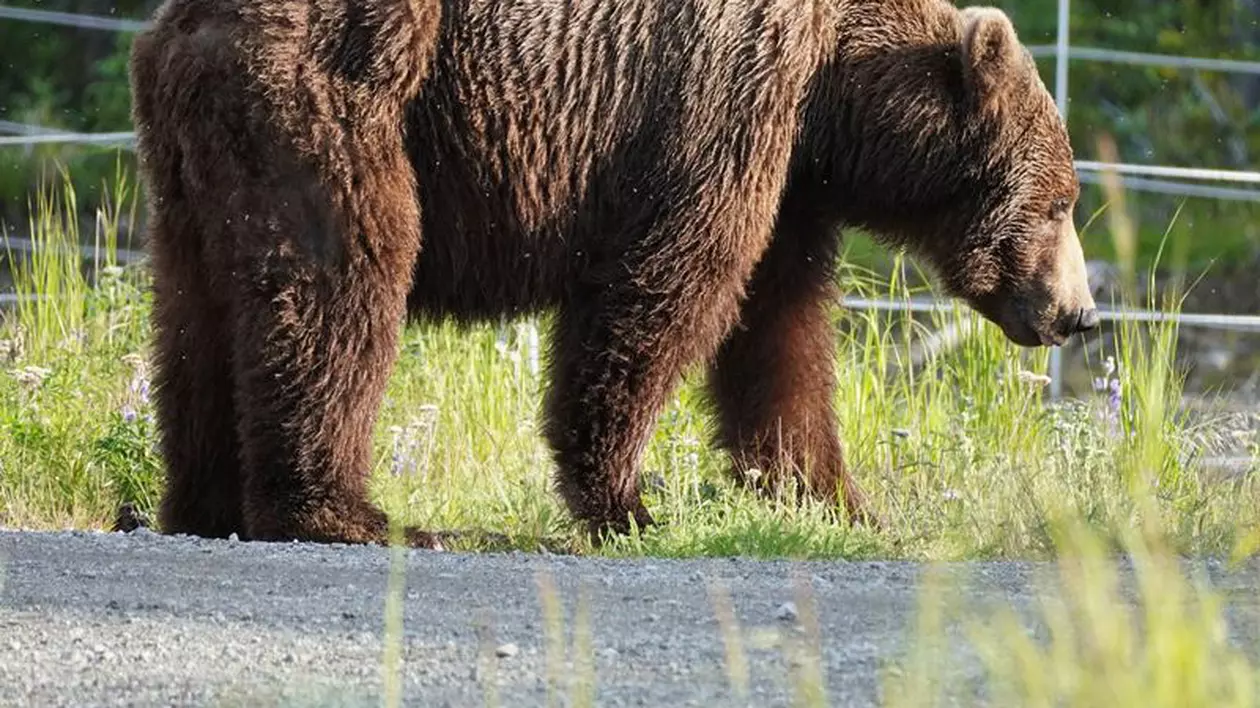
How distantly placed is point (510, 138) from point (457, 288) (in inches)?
19.2

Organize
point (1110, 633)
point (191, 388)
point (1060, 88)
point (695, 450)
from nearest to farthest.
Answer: point (1110, 633) → point (191, 388) → point (695, 450) → point (1060, 88)

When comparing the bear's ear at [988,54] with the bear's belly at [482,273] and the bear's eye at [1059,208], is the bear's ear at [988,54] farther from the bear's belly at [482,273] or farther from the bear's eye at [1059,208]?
the bear's belly at [482,273]

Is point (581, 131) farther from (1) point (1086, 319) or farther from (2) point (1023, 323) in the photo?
(1) point (1086, 319)

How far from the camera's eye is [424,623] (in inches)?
194

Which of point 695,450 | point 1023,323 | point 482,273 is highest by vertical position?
point 482,273

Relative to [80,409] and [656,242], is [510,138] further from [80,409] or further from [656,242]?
[80,409]

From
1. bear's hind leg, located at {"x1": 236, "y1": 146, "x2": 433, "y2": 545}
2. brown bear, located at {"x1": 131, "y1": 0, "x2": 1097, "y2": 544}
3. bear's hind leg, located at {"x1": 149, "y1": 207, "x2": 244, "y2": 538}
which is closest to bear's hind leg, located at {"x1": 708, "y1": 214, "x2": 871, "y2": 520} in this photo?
brown bear, located at {"x1": 131, "y1": 0, "x2": 1097, "y2": 544}

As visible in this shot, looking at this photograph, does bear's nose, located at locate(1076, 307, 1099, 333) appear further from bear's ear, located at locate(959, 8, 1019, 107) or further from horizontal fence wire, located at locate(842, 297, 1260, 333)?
bear's ear, located at locate(959, 8, 1019, 107)

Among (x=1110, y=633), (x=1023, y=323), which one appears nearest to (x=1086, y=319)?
(x=1023, y=323)

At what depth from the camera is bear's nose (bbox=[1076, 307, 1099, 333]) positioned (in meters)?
7.71

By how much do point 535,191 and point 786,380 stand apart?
1.30 m

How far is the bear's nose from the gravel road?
193 centimetres

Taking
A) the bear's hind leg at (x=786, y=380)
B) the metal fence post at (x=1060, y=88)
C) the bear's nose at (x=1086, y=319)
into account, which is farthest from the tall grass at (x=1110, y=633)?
the metal fence post at (x=1060, y=88)

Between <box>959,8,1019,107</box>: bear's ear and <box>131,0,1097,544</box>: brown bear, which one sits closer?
<box>131,0,1097,544</box>: brown bear
